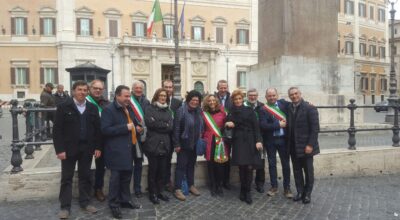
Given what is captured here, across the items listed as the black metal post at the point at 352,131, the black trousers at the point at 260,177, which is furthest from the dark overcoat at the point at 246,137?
the black metal post at the point at 352,131

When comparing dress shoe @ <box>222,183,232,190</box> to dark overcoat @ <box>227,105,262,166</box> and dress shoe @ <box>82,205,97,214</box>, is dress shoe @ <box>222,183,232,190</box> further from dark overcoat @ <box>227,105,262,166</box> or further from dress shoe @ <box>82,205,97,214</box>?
dress shoe @ <box>82,205,97,214</box>

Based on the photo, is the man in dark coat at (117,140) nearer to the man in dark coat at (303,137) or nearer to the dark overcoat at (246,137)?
the dark overcoat at (246,137)

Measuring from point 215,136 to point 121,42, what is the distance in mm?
40332

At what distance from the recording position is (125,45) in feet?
142

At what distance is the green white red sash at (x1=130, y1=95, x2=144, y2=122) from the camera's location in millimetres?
5266

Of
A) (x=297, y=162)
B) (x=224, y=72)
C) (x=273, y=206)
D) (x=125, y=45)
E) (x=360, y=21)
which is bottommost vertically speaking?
(x=273, y=206)

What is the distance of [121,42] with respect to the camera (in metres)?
43.8

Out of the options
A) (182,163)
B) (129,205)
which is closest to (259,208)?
(182,163)

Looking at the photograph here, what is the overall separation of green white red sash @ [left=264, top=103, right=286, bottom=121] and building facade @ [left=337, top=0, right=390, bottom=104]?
5170 centimetres

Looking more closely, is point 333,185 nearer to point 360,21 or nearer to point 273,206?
point 273,206

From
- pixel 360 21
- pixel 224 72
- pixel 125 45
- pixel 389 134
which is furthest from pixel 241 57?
pixel 389 134

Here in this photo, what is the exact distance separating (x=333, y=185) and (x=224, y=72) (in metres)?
42.9

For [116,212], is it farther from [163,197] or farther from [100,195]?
[163,197]

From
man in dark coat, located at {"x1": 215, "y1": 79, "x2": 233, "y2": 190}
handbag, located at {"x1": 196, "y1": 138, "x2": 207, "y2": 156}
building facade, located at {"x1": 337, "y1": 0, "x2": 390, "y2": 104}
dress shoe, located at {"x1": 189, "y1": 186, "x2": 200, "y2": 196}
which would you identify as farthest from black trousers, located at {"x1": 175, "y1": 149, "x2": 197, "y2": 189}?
building facade, located at {"x1": 337, "y1": 0, "x2": 390, "y2": 104}
